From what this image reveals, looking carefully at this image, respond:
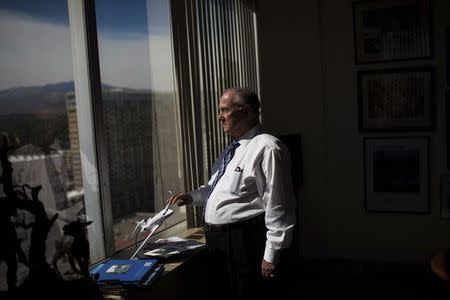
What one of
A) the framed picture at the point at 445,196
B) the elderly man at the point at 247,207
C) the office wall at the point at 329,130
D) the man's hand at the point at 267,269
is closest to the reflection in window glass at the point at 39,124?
the elderly man at the point at 247,207

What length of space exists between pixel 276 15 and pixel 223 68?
41.9 inches

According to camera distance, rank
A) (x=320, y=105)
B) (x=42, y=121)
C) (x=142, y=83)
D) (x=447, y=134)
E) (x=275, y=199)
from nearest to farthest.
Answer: (x=42, y=121)
(x=275, y=199)
(x=142, y=83)
(x=447, y=134)
(x=320, y=105)

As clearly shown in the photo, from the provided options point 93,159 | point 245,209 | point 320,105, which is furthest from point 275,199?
point 320,105

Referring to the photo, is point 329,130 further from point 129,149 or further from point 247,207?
point 129,149

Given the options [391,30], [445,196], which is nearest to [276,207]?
[445,196]

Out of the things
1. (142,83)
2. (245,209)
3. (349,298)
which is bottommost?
(349,298)

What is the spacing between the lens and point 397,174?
3521 millimetres

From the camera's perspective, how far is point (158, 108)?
2477mm

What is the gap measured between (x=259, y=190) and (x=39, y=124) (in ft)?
3.42

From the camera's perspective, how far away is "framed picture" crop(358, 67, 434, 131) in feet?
11.0

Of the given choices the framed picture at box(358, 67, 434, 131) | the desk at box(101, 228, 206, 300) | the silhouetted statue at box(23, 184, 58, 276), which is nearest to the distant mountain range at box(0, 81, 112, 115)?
the silhouetted statue at box(23, 184, 58, 276)

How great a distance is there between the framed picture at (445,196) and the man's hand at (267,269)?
2.10 meters

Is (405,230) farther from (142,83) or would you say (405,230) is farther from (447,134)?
(142,83)

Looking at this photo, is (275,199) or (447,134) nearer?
(275,199)
